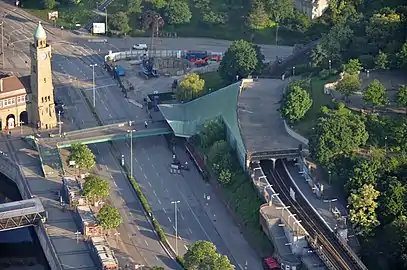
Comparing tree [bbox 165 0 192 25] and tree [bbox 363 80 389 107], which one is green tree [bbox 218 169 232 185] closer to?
tree [bbox 363 80 389 107]

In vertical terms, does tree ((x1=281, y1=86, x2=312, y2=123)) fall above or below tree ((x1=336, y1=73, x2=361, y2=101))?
below

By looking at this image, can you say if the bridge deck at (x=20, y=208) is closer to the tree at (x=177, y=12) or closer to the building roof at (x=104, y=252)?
the building roof at (x=104, y=252)

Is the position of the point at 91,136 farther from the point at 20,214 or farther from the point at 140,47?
the point at 140,47

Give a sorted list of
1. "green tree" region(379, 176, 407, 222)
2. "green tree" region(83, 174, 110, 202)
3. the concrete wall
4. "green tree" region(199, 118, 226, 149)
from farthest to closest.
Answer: "green tree" region(199, 118, 226, 149)
"green tree" region(83, 174, 110, 202)
the concrete wall
"green tree" region(379, 176, 407, 222)

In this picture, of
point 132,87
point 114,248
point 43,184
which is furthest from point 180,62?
point 114,248

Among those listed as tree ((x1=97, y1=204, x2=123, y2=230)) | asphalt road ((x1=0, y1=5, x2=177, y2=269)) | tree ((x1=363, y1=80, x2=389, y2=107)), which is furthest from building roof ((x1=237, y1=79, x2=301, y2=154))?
tree ((x1=97, y1=204, x2=123, y2=230))

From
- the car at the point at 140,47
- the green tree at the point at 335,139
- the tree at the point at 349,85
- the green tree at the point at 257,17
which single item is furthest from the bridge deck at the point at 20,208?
the green tree at the point at 257,17
